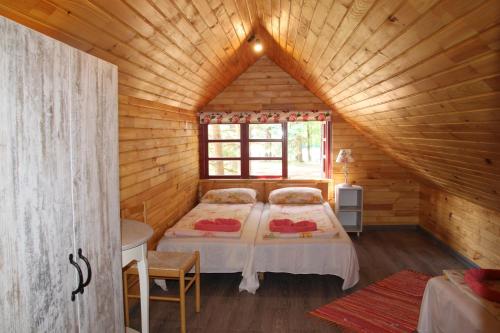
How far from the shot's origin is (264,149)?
18.4 feet

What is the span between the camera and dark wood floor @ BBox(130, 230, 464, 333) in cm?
283

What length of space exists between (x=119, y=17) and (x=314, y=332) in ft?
7.87

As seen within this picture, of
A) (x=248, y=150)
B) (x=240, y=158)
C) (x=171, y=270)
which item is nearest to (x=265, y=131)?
(x=248, y=150)

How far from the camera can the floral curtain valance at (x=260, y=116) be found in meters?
5.30

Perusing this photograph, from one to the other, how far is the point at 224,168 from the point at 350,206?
1928 mm

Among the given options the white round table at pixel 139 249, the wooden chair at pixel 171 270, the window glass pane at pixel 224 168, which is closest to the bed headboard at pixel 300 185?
the window glass pane at pixel 224 168

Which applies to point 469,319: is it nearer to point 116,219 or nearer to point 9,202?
point 116,219

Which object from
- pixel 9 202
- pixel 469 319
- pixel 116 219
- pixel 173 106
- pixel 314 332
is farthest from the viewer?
pixel 173 106

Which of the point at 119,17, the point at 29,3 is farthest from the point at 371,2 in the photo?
the point at 29,3

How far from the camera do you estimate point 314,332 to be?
272 cm

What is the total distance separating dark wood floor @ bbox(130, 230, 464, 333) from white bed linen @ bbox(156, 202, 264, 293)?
0.63ft

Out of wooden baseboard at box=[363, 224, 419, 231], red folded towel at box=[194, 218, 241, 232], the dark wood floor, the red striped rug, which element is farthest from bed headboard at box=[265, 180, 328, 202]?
the red striped rug

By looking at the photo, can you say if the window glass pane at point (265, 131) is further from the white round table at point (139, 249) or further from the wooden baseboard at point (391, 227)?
the white round table at point (139, 249)

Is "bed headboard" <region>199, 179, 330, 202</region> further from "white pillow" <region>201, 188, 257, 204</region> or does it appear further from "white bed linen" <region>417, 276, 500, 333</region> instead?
"white bed linen" <region>417, 276, 500, 333</region>
